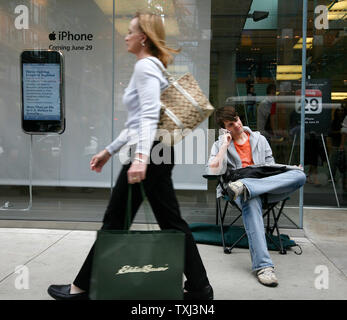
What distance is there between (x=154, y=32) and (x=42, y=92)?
3.67 metres

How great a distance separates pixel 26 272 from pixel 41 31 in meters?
3.73

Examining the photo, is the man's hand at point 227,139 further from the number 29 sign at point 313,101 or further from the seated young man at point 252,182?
the number 29 sign at point 313,101

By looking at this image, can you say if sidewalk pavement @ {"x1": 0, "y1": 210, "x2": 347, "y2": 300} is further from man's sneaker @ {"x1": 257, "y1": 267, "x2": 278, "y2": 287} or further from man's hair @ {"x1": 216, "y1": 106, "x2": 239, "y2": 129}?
man's hair @ {"x1": 216, "y1": 106, "x2": 239, "y2": 129}

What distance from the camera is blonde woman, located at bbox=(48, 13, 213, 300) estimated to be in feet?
7.51

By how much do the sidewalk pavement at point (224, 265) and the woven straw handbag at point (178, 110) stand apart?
1.39m

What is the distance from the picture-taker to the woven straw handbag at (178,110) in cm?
240

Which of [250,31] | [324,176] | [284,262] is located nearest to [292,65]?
[250,31]

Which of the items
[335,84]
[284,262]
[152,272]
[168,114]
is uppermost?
[335,84]

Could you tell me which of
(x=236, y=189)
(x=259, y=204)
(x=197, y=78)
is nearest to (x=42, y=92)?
(x=197, y=78)

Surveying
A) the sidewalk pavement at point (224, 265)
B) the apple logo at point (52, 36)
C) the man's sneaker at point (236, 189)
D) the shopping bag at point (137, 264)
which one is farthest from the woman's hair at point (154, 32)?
the apple logo at point (52, 36)

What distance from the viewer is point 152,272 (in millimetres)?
2318

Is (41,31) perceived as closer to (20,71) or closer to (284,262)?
(20,71)

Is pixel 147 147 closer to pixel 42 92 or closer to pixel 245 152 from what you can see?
pixel 245 152

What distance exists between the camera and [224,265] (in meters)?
3.90
